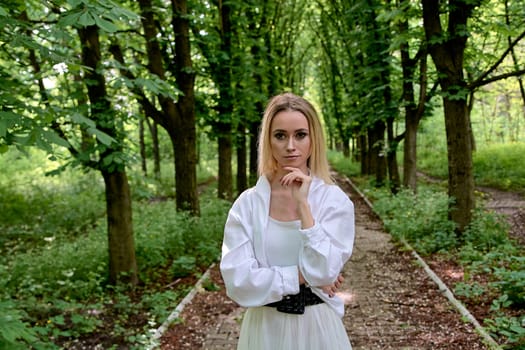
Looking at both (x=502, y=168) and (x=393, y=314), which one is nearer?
(x=393, y=314)

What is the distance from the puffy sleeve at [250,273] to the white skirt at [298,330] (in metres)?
0.21

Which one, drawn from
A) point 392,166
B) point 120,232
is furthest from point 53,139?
point 392,166

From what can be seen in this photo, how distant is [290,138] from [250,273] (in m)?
0.69

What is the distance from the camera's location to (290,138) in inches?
94.6

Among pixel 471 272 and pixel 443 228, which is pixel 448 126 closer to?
pixel 443 228

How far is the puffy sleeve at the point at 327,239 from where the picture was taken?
7.06 ft

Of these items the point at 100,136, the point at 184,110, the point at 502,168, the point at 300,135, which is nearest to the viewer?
the point at 300,135

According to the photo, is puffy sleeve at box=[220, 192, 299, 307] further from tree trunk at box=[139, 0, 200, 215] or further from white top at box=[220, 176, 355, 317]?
tree trunk at box=[139, 0, 200, 215]

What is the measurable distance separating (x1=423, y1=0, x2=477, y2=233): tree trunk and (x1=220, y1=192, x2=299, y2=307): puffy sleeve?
6986 mm

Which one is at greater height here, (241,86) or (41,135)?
(241,86)

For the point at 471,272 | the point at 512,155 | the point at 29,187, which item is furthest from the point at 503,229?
the point at 29,187

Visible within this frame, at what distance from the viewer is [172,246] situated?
29.5ft

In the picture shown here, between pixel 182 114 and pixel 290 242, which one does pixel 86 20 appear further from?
pixel 182 114

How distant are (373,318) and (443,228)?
150 inches
